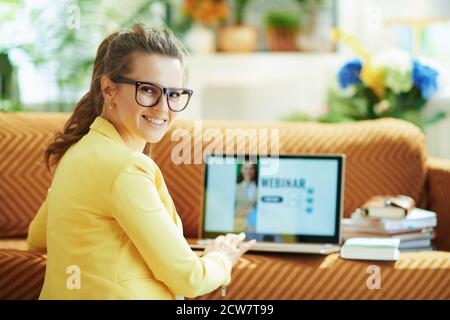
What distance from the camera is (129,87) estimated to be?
145 centimetres

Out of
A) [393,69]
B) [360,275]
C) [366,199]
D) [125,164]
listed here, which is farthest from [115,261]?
[393,69]

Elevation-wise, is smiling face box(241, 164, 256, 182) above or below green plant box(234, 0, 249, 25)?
below

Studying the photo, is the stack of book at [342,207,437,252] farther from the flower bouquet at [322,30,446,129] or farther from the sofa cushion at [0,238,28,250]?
the sofa cushion at [0,238,28,250]

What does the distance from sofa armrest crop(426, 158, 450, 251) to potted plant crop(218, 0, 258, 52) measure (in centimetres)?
214

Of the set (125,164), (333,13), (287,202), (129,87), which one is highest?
(333,13)

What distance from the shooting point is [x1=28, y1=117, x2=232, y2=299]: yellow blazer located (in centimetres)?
132

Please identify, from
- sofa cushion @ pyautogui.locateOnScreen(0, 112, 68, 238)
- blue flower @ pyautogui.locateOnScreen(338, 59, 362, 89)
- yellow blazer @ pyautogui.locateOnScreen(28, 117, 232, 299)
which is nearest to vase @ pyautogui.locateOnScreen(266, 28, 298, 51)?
blue flower @ pyautogui.locateOnScreen(338, 59, 362, 89)

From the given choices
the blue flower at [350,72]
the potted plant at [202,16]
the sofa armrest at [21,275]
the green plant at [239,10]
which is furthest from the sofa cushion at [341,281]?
the green plant at [239,10]

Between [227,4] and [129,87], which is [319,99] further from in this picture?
[129,87]

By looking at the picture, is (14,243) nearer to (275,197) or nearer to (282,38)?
(275,197)

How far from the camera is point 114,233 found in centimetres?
137

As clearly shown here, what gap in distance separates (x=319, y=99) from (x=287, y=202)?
91.0 inches

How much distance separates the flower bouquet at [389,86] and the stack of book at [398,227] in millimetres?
743

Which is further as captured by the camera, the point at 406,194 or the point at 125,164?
the point at 406,194
